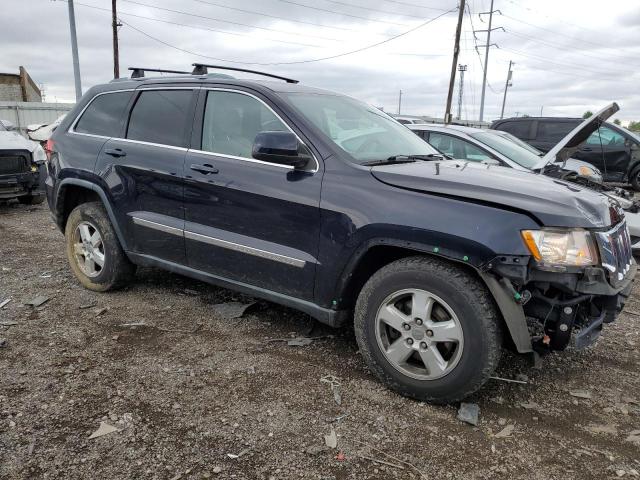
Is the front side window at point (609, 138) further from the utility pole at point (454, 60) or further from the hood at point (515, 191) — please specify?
the utility pole at point (454, 60)

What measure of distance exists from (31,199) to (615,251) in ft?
30.9

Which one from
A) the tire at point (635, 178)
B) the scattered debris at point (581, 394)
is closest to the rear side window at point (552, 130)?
the tire at point (635, 178)

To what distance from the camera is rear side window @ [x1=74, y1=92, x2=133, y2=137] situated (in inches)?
172

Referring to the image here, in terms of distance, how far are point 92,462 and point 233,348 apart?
1.31 m

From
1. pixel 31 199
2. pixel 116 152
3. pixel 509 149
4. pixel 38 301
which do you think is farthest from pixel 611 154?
pixel 31 199

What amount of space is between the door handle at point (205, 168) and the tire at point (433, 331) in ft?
4.59

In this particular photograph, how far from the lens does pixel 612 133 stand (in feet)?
40.1

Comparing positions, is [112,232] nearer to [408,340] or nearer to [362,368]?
[362,368]

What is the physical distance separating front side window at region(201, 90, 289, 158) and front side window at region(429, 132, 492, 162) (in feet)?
12.9

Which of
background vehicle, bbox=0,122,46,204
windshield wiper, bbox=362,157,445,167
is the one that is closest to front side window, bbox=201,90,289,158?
windshield wiper, bbox=362,157,445,167

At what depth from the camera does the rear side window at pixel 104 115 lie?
172 inches

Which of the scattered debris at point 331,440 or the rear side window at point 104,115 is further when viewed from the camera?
the rear side window at point 104,115

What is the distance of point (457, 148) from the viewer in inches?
281

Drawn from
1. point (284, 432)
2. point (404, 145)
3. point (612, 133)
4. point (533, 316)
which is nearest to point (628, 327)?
point (533, 316)
